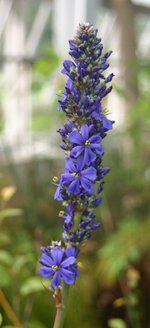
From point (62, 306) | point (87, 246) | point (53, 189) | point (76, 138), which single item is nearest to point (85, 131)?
point (76, 138)

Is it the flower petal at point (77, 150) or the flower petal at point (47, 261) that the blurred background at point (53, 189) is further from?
the flower petal at point (77, 150)

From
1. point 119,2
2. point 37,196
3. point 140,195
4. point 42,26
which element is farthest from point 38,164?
point 42,26

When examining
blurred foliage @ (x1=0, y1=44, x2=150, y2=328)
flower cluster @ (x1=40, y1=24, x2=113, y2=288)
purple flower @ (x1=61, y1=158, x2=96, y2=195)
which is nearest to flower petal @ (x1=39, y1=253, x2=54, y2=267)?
flower cluster @ (x1=40, y1=24, x2=113, y2=288)

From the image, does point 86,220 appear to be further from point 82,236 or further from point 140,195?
point 140,195

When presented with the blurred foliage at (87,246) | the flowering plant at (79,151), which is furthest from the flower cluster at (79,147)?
the blurred foliage at (87,246)

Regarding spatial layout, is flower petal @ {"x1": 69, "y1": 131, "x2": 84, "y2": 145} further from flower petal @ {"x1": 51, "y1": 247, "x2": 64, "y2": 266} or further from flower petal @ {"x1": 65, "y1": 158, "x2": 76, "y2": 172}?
flower petal @ {"x1": 51, "y1": 247, "x2": 64, "y2": 266}

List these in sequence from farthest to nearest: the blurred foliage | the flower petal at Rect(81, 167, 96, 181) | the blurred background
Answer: the blurred background < the blurred foliage < the flower petal at Rect(81, 167, 96, 181)
